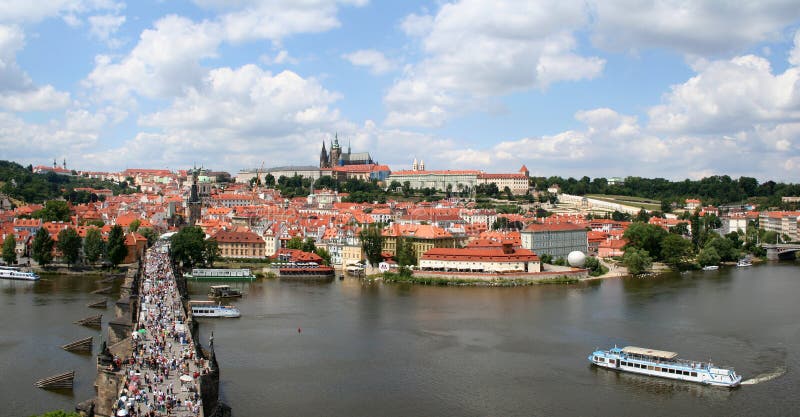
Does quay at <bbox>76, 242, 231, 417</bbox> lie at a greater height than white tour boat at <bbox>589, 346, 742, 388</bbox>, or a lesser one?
greater

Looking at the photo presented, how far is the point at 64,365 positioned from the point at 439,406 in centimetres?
942

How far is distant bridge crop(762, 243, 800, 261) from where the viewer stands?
50844mm

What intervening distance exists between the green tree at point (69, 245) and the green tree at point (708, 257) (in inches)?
1351

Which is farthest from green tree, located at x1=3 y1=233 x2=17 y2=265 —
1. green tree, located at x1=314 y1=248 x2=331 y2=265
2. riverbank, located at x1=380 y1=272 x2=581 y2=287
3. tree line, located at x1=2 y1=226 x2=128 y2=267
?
riverbank, located at x1=380 y1=272 x2=581 y2=287

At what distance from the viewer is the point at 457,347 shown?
69.3ft

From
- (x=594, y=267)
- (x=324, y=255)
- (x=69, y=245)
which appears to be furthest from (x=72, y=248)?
(x=594, y=267)

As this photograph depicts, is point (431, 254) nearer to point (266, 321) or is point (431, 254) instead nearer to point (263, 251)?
point (263, 251)

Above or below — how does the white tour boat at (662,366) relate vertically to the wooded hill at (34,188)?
below

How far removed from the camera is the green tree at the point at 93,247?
38.5m

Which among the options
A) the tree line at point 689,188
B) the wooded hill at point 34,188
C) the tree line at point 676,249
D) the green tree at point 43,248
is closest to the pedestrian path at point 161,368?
the green tree at point 43,248

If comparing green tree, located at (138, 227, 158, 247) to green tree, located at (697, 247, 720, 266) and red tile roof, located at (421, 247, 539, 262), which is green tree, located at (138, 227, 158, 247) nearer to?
red tile roof, located at (421, 247, 539, 262)

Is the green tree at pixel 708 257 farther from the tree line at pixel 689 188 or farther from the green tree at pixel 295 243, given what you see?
the tree line at pixel 689 188

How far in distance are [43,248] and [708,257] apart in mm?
36261

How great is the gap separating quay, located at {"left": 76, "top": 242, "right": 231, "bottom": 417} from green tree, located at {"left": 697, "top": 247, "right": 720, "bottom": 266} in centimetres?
3385
